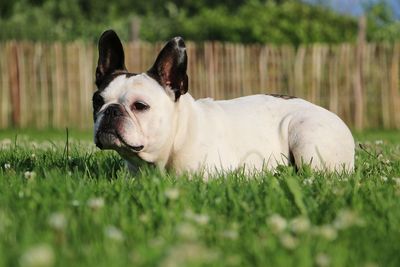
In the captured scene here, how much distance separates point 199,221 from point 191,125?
225 cm

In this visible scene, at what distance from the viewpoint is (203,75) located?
17453mm

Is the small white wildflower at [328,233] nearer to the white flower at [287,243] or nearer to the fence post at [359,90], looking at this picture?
the white flower at [287,243]

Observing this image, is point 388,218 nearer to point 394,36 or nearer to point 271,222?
point 271,222

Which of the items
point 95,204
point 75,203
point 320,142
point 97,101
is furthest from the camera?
point 320,142

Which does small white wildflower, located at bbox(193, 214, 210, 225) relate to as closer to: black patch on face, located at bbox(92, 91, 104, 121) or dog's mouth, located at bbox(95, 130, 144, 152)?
dog's mouth, located at bbox(95, 130, 144, 152)

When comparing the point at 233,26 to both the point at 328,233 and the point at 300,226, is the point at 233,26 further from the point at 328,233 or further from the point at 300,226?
the point at 328,233

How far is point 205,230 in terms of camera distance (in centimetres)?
344

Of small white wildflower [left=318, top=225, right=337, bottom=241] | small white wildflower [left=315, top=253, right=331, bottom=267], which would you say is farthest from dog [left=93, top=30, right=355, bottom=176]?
small white wildflower [left=315, top=253, right=331, bottom=267]

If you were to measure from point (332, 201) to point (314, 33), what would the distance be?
55.2 feet

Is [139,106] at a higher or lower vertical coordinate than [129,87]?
lower

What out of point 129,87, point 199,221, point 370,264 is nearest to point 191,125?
point 129,87

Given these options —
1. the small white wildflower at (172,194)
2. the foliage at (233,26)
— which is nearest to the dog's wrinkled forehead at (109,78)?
the small white wildflower at (172,194)

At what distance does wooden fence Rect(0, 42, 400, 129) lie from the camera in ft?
57.0

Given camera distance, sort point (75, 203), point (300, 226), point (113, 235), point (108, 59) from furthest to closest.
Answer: point (108, 59) → point (75, 203) → point (300, 226) → point (113, 235)
